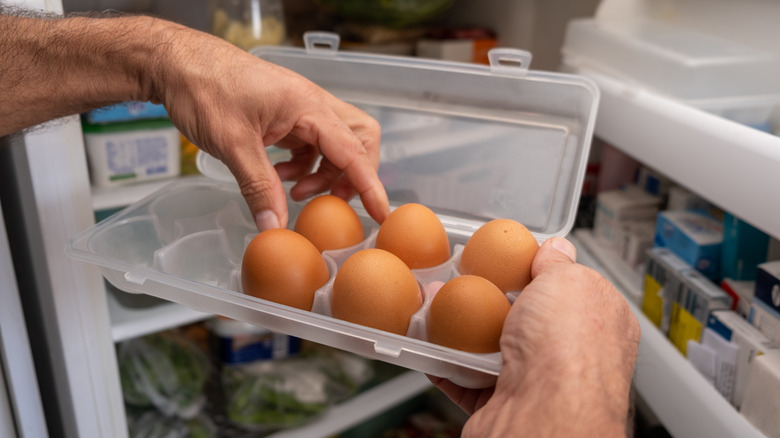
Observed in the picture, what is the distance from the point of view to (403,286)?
0.63 meters

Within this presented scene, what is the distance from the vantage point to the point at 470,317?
0.56m

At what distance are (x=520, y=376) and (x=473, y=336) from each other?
7cm

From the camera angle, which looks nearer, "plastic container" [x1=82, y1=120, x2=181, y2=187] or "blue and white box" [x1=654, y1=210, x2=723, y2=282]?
"blue and white box" [x1=654, y1=210, x2=723, y2=282]

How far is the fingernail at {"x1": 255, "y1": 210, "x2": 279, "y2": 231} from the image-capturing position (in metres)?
0.71

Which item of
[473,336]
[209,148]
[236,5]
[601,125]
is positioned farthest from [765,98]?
[236,5]

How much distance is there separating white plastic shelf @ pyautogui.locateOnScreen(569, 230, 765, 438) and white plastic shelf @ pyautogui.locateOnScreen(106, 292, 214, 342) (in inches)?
29.2

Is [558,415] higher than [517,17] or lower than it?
lower

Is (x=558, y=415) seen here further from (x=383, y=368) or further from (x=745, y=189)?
(x=383, y=368)

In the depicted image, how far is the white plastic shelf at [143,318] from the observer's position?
1.02 meters

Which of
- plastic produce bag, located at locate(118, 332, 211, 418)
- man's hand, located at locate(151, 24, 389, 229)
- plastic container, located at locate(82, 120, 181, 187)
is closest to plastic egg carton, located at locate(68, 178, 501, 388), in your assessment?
man's hand, located at locate(151, 24, 389, 229)

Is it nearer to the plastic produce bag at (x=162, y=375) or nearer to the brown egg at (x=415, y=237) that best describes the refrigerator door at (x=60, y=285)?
the plastic produce bag at (x=162, y=375)

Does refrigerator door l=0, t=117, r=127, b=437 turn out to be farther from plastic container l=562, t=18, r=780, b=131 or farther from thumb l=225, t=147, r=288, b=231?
plastic container l=562, t=18, r=780, b=131

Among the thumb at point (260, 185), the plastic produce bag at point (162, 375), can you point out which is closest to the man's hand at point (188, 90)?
the thumb at point (260, 185)

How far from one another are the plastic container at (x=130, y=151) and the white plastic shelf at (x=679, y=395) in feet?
2.78
